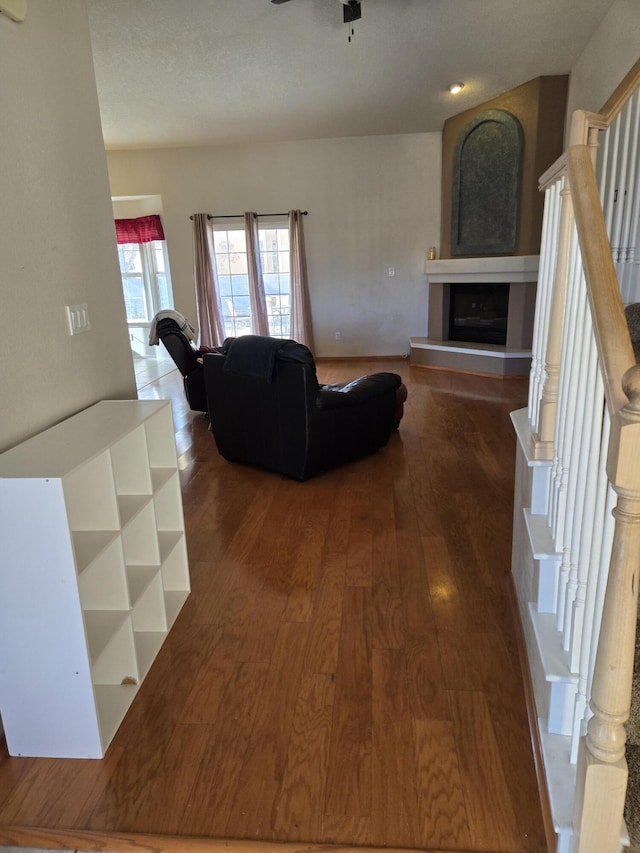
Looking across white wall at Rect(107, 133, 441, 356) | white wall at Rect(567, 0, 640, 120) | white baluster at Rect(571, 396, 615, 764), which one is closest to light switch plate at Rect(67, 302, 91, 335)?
white baluster at Rect(571, 396, 615, 764)

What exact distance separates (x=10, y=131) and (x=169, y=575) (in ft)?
5.48

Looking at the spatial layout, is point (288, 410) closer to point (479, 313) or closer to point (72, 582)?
point (72, 582)

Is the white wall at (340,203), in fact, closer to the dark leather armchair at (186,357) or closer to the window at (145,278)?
the window at (145,278)

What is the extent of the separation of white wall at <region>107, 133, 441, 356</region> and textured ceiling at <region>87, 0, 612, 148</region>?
0.71 meters

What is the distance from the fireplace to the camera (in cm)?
614

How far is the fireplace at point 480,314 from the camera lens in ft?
20.2

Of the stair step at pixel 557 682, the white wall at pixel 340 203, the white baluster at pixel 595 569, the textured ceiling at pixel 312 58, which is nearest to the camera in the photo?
the white baluster at pixel 595 569

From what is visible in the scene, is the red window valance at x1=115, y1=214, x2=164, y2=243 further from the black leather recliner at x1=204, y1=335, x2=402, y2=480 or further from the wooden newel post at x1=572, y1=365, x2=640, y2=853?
the wooden newel post at x1=572, y1=365, x2=640, y2=853

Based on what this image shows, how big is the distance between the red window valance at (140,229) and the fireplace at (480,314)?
12.5 feet

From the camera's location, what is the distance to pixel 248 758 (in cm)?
156

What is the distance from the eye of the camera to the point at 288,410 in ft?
10.9

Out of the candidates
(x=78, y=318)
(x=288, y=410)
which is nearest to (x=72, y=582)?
(x=78, y=318)

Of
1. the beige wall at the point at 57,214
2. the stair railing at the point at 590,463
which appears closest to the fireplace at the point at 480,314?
the beige wall at the point at 57,214

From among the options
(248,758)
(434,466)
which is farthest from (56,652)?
(434,466)
